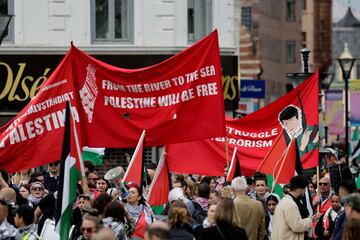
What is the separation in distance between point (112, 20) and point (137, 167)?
16.3m

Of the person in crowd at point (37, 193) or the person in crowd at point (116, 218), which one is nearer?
the person in crowd at point (116, 218)

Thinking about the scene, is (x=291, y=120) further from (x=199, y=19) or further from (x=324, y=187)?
(x=199, y=19)

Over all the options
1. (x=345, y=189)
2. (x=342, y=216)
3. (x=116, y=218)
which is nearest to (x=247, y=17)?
(x=345, y=189)

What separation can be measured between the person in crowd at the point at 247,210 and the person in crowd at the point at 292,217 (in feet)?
0.71

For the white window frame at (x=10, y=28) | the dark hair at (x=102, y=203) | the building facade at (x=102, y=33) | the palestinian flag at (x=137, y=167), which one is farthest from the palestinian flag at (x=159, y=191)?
the white window frame at (x=10, y=28)

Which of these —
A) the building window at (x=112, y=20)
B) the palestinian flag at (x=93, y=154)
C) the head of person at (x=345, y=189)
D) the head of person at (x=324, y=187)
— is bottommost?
the palestinian flag at (x=93, y=154)

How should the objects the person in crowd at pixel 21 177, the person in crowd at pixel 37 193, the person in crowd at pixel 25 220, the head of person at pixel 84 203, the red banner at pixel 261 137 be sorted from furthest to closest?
the person in crowd at pixel 21 177 → the red banner at pixel 261 137 → the person in crowd at pixel 37 193 → the head of person at pixel 84 203 → the person in crowd at pixel 25 220

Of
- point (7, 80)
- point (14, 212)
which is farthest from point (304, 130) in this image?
point (7, 80)

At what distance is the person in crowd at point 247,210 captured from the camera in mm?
21016

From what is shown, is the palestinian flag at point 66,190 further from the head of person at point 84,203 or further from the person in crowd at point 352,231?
the person in crowd at point 352,231

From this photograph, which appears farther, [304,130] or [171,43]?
[171,43]

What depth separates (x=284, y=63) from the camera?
99.4 metres

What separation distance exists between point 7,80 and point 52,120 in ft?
52.2

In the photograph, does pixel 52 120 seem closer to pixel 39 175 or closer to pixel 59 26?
pixel 39 175
